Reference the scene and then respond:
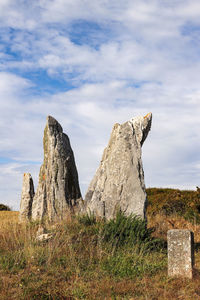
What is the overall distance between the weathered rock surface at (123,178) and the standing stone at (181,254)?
9.95 feet

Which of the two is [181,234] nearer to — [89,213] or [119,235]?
[119,235]

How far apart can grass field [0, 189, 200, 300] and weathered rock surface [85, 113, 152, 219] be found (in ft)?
2.21

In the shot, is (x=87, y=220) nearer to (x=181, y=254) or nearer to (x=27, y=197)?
(x=181, y=254)

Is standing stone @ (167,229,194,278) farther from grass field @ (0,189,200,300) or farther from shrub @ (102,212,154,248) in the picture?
shrub @ (102,212,154,248)

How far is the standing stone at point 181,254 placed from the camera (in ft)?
23.9

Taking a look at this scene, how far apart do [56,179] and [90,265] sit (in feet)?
19.1

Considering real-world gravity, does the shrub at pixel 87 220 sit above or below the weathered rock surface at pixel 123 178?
below

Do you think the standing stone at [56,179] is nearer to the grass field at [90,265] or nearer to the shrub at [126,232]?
the grass field at [90,265]

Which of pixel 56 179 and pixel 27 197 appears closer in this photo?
pixel 56 179

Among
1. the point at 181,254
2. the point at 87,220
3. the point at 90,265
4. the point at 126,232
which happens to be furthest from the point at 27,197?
the point at 181,254

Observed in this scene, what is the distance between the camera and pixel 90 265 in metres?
7.75

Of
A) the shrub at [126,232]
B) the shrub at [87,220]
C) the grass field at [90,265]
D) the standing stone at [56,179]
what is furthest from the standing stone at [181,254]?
the standing stone at [56,179]

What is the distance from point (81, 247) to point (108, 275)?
1824 millimetres

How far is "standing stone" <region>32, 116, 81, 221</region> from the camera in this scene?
509 inches
